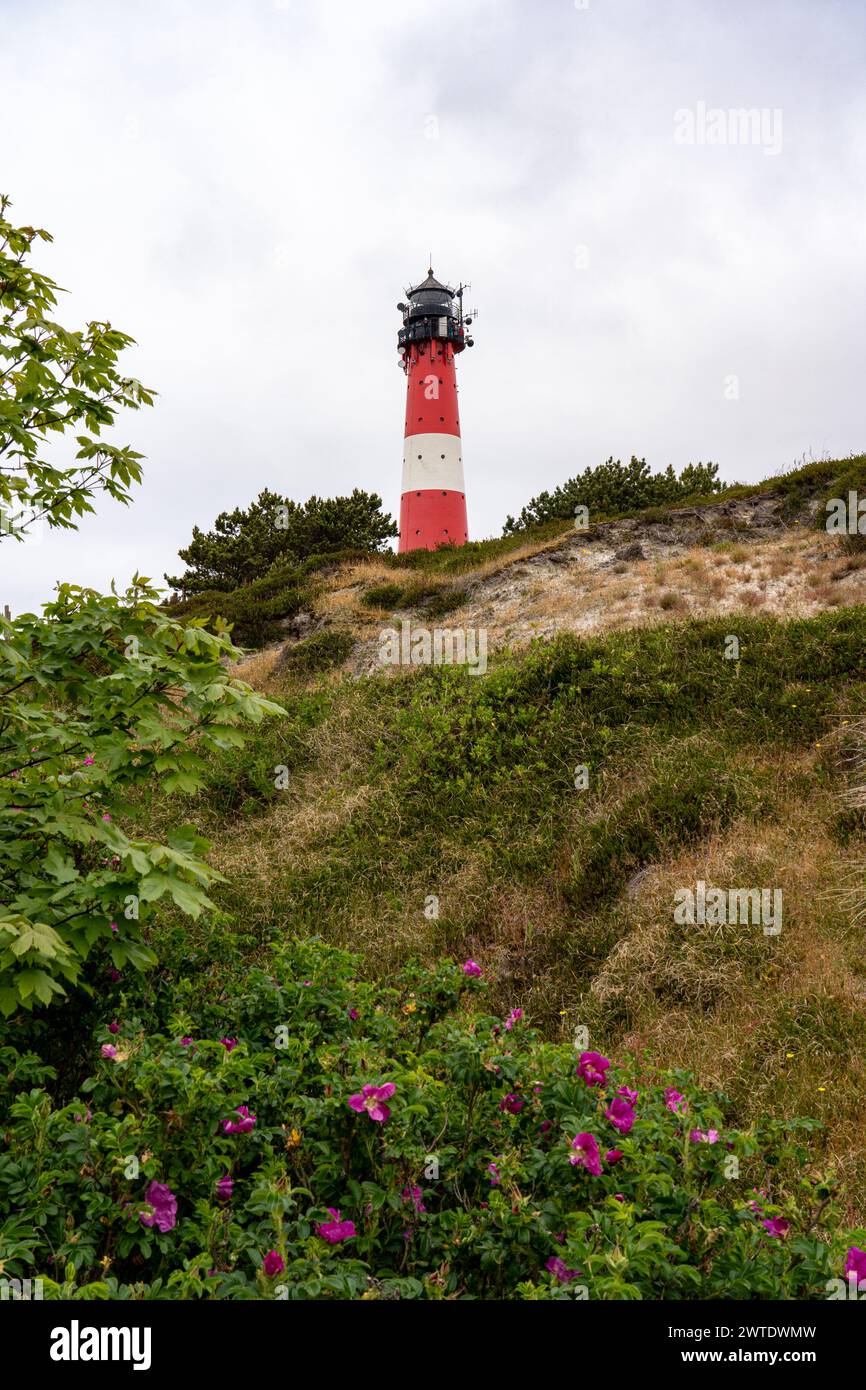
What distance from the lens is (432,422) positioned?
105 ft

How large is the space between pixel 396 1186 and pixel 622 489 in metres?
32.5

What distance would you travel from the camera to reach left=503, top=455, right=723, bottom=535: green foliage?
32281mm

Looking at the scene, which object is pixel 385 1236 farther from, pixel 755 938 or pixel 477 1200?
pixel 755 938

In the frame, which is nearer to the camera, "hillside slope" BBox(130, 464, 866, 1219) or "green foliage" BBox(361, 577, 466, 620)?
"hillside slope" BBox(130, 464, 866, 1219)

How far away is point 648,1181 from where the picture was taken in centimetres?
254

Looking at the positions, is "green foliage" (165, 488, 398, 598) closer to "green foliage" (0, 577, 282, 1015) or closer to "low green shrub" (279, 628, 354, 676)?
"low green shrub" (279, 628, 354, 676)

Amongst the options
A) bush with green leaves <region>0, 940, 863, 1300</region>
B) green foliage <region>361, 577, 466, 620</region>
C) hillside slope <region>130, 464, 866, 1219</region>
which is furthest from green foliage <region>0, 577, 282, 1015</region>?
green foliage <region>361, 577, 466, 620</region>

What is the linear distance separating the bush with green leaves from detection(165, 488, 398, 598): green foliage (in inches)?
1333

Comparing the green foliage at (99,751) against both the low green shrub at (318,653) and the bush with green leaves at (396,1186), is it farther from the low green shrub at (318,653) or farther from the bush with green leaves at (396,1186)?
the low green shrub at (318,653)

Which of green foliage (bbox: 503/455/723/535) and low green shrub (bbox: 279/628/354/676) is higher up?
green foliage (bbox: 503/455/723/535)

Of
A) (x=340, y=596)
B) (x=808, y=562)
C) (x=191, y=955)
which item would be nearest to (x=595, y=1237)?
(x=191, y=955)
